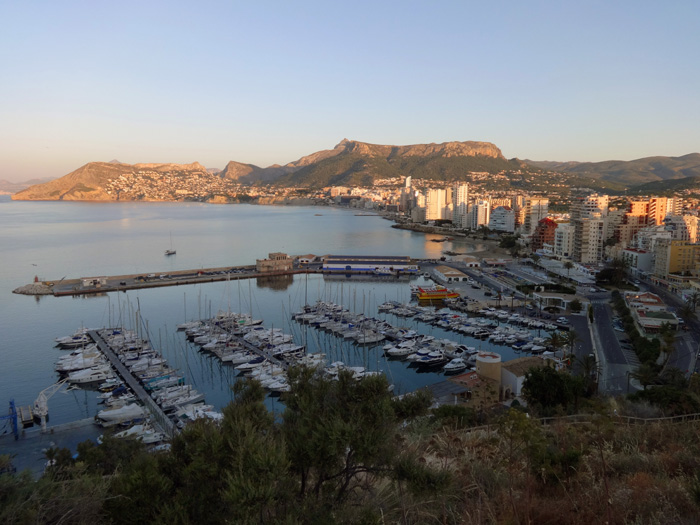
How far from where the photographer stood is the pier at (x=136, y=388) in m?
6.50

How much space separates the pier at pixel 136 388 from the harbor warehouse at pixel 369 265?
10.6m

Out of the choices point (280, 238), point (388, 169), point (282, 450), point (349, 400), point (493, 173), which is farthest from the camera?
point (388, 169)

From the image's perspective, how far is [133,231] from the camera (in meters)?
34.9

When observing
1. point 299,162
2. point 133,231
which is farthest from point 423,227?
point 299,162

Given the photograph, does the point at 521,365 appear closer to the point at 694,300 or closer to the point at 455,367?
the point at 455,367

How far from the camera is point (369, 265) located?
19641mm

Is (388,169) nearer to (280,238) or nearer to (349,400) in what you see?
(280,238)

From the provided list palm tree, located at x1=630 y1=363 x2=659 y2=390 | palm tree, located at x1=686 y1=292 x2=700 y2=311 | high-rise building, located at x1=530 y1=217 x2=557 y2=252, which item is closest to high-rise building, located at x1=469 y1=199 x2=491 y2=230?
high-rise building, located at x1=530 y1=217 x2=557 y2=252

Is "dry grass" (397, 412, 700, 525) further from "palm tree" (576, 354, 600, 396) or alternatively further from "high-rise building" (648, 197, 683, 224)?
"high-rise building" (648, 197, 683, 224)

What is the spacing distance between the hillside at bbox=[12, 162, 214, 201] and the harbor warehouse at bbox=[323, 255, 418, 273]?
74077mm

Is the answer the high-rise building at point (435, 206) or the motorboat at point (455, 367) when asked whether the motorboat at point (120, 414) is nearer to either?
the motorboat at point (455, 367)

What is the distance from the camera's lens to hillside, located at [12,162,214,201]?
3157 inches

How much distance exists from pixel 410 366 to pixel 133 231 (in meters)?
31.8

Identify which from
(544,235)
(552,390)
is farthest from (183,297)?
(544,235)
